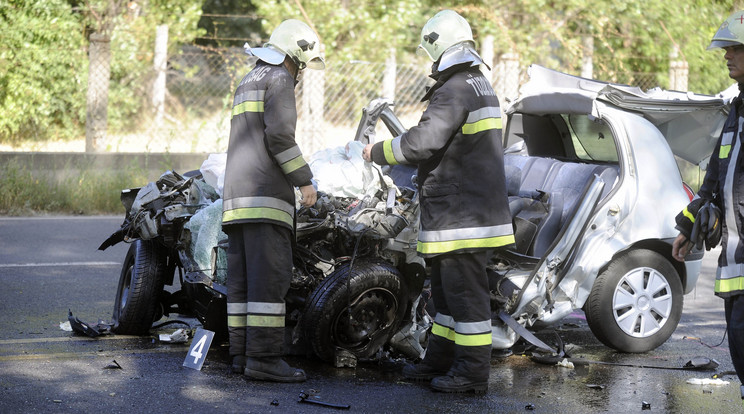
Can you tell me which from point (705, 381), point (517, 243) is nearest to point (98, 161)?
point (517, 243)

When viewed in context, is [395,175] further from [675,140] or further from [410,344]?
[675,140]

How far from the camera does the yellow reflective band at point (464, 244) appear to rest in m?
A: 4.99

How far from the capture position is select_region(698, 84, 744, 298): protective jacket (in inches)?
162

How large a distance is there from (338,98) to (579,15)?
21.0 feet

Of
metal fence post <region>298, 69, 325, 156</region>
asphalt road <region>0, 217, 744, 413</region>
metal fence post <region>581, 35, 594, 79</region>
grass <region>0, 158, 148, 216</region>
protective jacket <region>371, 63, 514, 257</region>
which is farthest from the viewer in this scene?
metal fence post <region>581, 35, 594, 79</region>

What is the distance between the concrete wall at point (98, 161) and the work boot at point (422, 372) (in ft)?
22.9

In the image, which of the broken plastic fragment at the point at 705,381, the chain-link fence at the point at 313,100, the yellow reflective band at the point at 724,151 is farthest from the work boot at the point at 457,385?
the chain-link fence at the point at 313,100

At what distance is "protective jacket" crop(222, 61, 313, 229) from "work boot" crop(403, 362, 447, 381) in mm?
1079

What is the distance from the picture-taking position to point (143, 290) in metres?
5.77

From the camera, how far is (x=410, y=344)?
217 inches

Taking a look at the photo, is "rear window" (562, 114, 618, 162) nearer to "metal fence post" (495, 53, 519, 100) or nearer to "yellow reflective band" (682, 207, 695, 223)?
"yellow reflective band" (682, 207, 695, 223)

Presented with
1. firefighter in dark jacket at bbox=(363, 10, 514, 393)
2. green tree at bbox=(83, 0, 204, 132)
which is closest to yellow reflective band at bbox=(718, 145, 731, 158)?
firefighter in dark jacket at bbox=(363, 10, 514, 393)

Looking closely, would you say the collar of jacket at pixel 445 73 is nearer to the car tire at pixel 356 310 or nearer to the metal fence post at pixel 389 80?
the car tire at pixel 356 310

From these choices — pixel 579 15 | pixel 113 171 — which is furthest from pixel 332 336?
pixel 579 15
